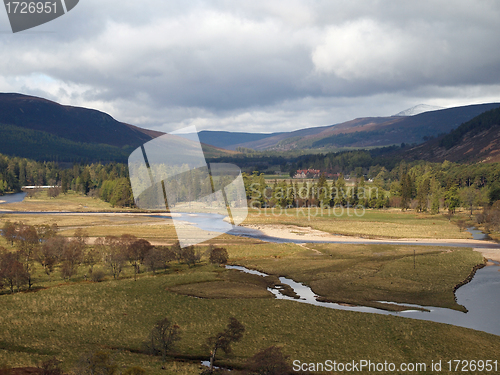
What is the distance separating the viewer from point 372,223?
101m

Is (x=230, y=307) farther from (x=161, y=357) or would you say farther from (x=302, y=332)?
(x=161, y=357)

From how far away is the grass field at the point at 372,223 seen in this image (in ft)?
271

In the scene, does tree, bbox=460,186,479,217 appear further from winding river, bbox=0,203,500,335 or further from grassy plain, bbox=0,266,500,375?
grassy plain, bbox=0,266,500,375

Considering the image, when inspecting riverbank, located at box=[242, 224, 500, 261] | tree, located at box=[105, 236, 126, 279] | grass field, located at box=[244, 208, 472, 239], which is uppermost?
tree, located at box=[105, 236, 126, 279]

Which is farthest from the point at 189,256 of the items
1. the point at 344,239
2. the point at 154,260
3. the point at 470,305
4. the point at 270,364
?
the point at 270,364

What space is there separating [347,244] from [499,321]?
4002 cm

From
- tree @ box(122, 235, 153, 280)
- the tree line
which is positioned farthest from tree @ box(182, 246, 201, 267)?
tree @ box(122, 235, 153, 280)

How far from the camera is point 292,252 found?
63125mm

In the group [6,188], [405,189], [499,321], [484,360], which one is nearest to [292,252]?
[499,321]

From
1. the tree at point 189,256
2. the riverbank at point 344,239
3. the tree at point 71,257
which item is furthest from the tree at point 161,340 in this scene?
the riverbank at point 344,239

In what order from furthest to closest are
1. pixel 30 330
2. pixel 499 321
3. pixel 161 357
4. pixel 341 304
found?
1. pixel 341 304
2. pixel 499 321
3. pixel 30 330
4. pixel 161 357

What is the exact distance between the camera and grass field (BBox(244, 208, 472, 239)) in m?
82.8

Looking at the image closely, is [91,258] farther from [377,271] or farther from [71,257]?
[377,271]

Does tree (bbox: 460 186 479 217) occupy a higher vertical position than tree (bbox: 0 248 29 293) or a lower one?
lower
